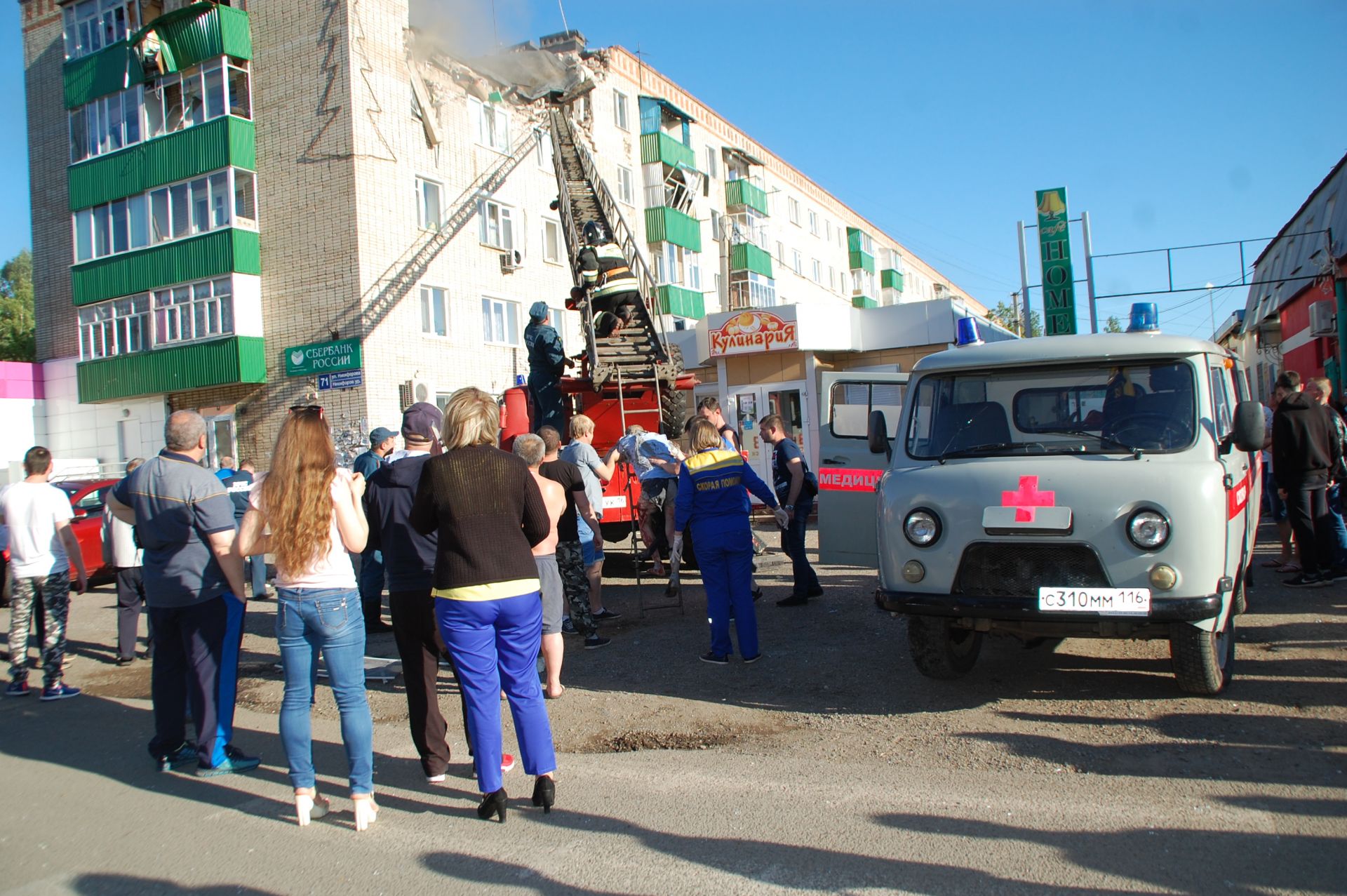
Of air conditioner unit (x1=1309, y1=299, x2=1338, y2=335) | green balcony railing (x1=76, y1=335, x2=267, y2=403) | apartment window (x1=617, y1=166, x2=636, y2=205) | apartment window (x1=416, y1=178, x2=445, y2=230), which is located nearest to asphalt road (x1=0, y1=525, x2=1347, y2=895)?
air conditioner unit (x1=1309, y1=299, x2=1338, y2=335)

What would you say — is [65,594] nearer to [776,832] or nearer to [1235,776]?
[776,832]

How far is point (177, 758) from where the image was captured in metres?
5.38

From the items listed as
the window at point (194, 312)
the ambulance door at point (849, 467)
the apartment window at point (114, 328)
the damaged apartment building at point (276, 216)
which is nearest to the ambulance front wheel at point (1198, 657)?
the ambulance door at point (849, 467)

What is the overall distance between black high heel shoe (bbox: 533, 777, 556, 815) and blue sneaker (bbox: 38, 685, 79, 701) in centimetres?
470

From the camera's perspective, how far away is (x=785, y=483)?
9.20 meters

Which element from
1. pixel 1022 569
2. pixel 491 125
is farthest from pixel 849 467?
pixel 491 125

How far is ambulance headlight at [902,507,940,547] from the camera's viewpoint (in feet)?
18.0

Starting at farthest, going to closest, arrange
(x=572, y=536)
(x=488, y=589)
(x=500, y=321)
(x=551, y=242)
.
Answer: (x=551, y=242), (x=500, y=321), (x=572, y=536), (x=488, y=589)

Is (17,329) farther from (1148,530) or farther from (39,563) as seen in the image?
(1148,530)

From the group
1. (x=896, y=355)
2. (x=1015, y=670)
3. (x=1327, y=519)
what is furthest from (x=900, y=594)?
(x=896, y=355)

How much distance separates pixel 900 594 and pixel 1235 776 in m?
1.83

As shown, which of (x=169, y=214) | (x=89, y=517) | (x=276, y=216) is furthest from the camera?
(x=169, y=214)

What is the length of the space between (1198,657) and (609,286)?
9474 mm

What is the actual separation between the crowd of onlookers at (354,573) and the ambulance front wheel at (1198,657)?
108 inches
